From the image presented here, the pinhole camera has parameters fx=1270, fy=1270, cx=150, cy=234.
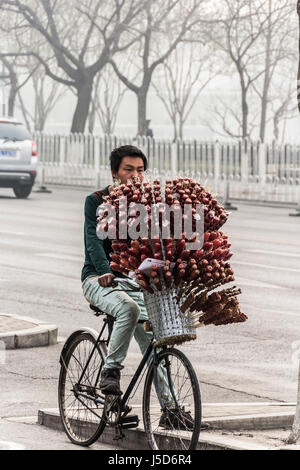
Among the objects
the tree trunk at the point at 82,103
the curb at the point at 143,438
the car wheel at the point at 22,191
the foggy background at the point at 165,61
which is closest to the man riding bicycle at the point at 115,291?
the curb at the point at 143,438

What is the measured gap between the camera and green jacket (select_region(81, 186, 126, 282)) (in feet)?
21.2

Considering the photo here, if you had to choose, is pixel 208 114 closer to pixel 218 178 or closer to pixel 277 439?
pixel 218 178

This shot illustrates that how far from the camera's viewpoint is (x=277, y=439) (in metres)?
6.68

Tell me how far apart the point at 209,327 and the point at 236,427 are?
5.18 meters

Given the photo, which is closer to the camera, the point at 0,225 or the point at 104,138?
the point at 0,225

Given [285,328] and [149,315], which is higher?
[149,315]

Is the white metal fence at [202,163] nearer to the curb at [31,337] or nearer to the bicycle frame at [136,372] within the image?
the curb at [31,337]

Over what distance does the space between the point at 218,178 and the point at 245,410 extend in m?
24.8

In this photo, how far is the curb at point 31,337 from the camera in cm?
1032

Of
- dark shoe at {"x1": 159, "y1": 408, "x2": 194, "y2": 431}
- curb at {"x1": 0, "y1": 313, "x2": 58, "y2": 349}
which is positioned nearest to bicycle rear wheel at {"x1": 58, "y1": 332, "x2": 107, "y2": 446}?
dark shoe at {"x1": 159, "y1": 408, "x2": 194, "y2": 431}

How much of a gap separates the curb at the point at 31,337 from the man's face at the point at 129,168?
3.91 meters

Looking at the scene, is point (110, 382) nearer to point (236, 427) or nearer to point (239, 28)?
point (236, 427)

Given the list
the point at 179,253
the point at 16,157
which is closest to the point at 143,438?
the point at 179,253
